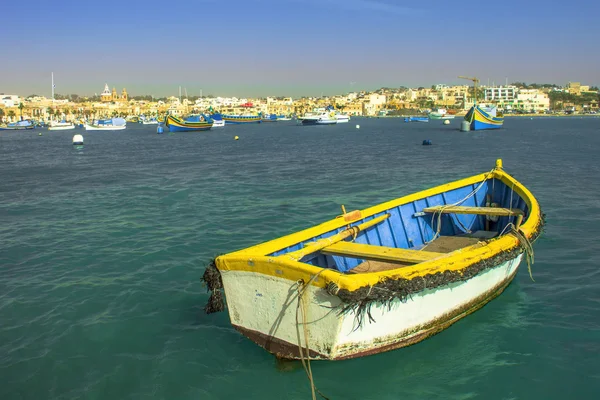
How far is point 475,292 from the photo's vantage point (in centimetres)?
791

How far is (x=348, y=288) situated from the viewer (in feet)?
18.4

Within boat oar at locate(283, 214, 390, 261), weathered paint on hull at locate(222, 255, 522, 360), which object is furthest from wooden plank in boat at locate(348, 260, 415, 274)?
weathered paint on hull at locate(222, 255, 522, 360)

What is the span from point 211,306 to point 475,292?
412 centimetres

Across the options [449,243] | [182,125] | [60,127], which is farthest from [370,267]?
[60,127]

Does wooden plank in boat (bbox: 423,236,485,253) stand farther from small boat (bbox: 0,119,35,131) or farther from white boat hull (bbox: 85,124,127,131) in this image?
small boat (bbox: 0,119,35,131)

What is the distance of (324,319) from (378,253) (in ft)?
6.03

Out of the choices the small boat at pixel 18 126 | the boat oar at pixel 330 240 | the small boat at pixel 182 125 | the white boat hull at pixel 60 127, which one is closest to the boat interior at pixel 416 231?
the boat oar at pixel 330 240

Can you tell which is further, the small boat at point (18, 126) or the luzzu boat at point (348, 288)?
the small boat at point (18, 126)

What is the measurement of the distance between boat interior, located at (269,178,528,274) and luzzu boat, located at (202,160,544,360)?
3 cm

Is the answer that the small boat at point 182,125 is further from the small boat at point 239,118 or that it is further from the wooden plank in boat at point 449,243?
the wooden plank in boat at point 449,243

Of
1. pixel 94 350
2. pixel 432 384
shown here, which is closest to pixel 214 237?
pixel 94 350

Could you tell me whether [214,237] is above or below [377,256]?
below

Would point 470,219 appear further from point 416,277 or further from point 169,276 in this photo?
point 169,276

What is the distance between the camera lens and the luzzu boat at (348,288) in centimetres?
589
